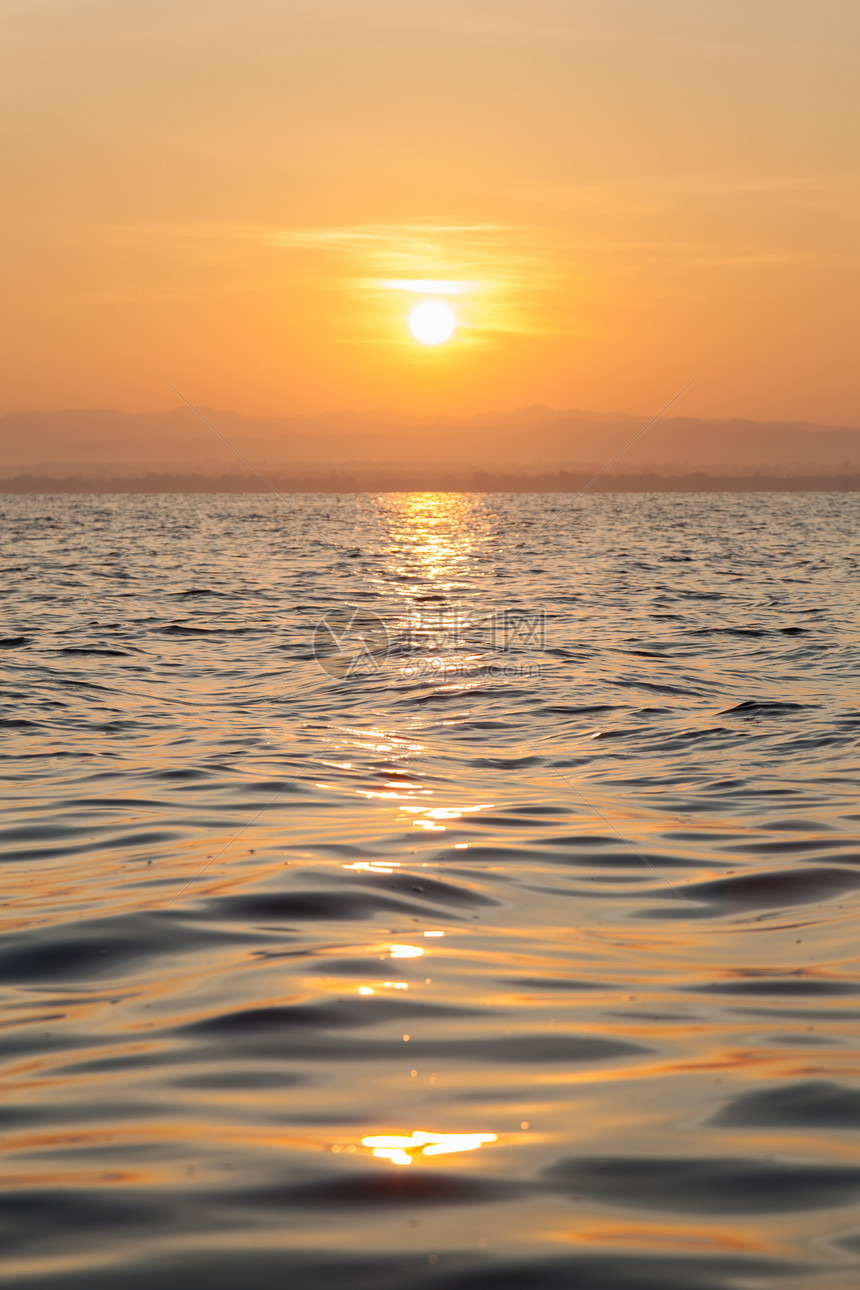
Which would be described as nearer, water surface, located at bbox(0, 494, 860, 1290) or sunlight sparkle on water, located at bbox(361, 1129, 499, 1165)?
water surface, located at bbox(0, 494, 860, 1290)

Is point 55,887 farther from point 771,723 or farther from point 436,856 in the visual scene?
point 771,723

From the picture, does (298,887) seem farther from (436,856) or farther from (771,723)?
(771,723)

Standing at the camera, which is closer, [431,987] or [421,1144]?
[421,1144]

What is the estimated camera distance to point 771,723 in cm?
1447

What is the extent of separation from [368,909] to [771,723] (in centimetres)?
848

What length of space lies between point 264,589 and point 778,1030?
3047 centimetres

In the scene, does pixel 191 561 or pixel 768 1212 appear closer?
pixel 768 1212

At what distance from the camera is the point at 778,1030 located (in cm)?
533

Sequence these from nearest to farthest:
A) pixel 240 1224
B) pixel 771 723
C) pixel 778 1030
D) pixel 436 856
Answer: pixel 240 1224 < pixel 778 1030 < pixel 436 856 < pixel 771 723

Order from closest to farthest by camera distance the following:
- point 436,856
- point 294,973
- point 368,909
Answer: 1. point 294,973
2. point 368,909
3. point 436,856

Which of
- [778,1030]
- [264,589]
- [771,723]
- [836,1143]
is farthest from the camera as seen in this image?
[264,589]

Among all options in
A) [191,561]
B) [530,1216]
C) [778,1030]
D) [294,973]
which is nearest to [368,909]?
[294,973]

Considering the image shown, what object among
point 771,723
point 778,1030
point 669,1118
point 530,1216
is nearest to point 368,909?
point 778,1030

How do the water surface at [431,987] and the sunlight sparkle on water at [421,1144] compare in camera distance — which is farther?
the sunlight sparkle on water at [421,1144]
